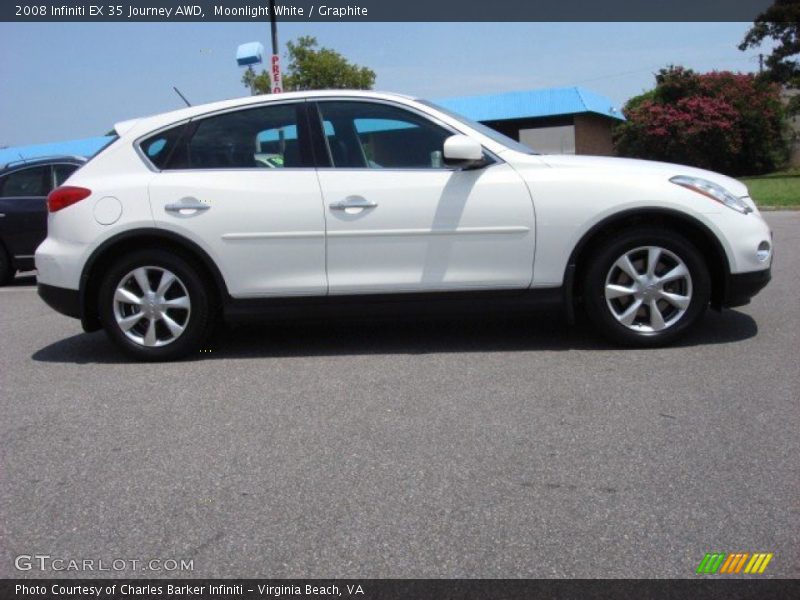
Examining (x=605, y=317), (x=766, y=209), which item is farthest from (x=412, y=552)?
(x=766, y=209)

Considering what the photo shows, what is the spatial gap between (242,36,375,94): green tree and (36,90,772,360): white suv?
31.4 m

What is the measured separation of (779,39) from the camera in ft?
105

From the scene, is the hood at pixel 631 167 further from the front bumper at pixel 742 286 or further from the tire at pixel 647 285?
the front bumper at pixel 742 286

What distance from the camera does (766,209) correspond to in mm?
17062

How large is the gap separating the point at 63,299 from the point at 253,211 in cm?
142

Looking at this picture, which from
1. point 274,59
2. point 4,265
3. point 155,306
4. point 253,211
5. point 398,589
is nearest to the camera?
point 398,589

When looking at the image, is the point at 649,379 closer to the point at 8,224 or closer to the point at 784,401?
the point at 784,401

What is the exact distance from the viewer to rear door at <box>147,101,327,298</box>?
17.3 ft

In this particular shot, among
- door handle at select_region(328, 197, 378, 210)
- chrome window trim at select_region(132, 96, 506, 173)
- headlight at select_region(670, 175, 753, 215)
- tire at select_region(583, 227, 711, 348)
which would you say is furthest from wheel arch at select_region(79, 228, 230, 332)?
headlight at select_region(670, 175, 753, 215)

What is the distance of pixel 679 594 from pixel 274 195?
11.6 ft

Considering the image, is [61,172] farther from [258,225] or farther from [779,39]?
[779,39]

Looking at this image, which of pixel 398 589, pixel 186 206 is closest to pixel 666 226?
pixel 186 206

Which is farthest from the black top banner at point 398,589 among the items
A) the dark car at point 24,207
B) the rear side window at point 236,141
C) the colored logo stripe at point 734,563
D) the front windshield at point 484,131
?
the dark car at point 24,207

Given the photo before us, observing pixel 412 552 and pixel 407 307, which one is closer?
pixel 412 552
